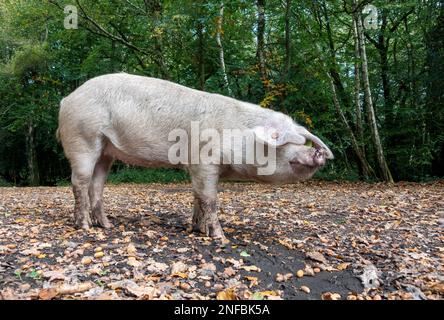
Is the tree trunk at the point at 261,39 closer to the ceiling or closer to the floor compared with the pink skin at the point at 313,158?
closer to the ceiling

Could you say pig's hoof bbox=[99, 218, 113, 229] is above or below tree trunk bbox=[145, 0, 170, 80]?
below

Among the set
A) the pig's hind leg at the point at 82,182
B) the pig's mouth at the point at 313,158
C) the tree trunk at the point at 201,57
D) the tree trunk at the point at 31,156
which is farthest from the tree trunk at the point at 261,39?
the tree trunk at the point at 31,156

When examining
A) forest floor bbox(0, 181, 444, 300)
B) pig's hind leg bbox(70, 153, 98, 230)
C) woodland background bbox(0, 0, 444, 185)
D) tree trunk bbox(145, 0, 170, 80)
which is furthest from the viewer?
tree trunk bbox(145, 0, 170, 80)

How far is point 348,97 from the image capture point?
1695 cm

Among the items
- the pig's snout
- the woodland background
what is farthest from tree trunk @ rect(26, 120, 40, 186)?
the pig's snout

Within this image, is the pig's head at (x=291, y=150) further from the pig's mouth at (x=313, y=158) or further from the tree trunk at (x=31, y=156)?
the tree trunk at (x=31, y=156)

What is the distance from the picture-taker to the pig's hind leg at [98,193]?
5758 millimetres

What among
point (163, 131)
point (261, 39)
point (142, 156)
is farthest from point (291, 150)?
point (261, 39)

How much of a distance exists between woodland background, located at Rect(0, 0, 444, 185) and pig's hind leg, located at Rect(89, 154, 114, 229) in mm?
7302

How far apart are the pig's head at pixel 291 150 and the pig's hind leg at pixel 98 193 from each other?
2.26 m

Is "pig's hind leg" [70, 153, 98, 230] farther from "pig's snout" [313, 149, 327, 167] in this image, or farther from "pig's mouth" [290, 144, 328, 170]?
"pig's snout" [313, 149, 327, 167]

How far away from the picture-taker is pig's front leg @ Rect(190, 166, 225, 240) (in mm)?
5157

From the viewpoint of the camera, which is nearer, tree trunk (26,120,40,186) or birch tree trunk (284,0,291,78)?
birch tree trunk (284,0,291,78)

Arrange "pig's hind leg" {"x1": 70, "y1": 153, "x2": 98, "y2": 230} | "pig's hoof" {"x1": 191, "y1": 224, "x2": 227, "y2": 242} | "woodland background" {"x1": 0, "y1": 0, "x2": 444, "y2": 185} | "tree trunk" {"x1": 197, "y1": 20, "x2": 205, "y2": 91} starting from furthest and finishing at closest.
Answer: "tree trunk" {"x1": 197, "y1": 20, "x2": 205, "y2": 91} < "woodland background" {"x1": 0, "y1": 0, "x2": 444, "y2": 185} < "pig's hind leg" {"x1": 70, "y1": 153, "x2": 98, "y2": 230} < "pig's hoof" {"x1": 191, "y1": 224, "x2": 227, "y2": 242}
